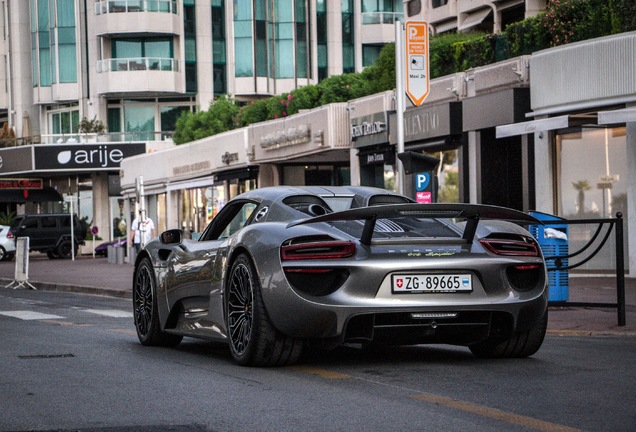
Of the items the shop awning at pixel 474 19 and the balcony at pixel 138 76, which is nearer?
the shop awning at pixel 474 19

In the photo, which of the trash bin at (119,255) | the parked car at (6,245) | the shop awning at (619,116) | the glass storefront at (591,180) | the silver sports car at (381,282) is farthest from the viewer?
the parked car at (6,245)

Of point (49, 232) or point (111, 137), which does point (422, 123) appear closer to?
point (49, 232)

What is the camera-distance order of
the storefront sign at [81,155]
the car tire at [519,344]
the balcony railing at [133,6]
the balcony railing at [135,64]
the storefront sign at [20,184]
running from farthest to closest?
the balcony railing at [135,64] → the balcony railing at [133,6] → the storefront sign at [20,184] → the storefront sign at [81,155] → the car tire at [519,344]

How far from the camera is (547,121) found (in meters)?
22.6

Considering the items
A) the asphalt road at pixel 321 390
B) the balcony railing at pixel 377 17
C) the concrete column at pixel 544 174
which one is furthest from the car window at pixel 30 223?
the asphalt road at pixel 321 390

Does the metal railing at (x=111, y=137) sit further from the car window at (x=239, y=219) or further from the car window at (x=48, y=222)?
the car window at (x=239, y=219)

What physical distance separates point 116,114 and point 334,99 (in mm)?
36773

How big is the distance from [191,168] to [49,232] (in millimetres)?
13286

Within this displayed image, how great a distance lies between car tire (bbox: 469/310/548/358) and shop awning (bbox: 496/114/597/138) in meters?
13.3

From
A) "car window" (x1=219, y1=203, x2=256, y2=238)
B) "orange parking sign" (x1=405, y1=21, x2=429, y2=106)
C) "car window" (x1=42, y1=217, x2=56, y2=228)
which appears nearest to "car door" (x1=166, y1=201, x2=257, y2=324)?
"car window" (x1=219, y1=203, x2=256, y2=238)

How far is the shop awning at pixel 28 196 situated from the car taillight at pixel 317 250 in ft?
213

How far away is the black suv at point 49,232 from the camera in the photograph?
2274 inches

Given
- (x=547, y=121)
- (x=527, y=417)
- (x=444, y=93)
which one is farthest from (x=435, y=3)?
(x=527, y=417)

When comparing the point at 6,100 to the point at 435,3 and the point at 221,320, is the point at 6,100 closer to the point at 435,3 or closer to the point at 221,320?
the point at 435,3
